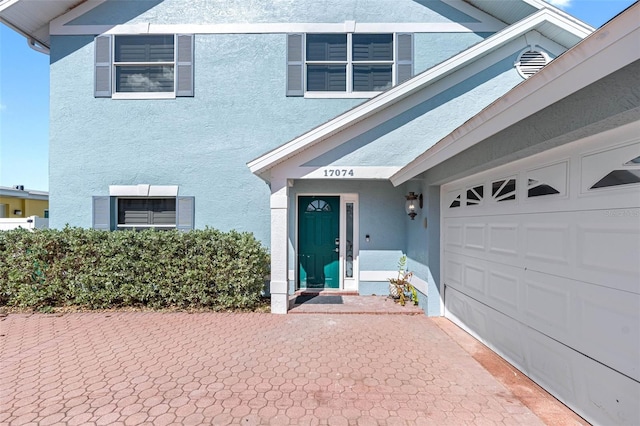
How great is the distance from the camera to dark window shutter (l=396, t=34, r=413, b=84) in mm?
7355

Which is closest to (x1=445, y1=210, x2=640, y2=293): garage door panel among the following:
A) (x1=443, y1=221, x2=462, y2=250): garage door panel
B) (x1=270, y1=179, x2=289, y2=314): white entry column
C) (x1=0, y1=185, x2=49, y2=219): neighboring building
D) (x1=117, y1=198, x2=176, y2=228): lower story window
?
(x1=443, y1=221, x2=462, y2=250): garage door panel

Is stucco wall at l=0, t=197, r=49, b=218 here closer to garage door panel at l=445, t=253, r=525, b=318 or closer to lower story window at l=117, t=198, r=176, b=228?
lower story window at l=117, t=198, r=176, b=228

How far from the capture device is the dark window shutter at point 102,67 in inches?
291

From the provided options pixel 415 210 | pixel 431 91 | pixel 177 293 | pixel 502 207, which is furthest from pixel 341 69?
pixel 177 293

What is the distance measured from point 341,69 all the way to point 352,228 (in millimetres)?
3944

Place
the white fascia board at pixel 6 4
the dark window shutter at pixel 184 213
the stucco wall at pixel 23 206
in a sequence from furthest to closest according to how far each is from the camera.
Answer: the stucco wall at pixel 23 206
the dark window shutter at pixel 184 213
the white fascia board at pixel 6 4

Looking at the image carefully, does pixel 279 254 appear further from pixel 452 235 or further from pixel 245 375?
pixel 452 235

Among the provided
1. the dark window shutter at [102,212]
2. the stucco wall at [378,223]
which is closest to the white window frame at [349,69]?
the stucco wall at [378,223]

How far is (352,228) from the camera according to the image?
7.46 meters

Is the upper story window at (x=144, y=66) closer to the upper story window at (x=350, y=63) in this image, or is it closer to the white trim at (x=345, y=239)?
the upper story window at (x=350, y=63)

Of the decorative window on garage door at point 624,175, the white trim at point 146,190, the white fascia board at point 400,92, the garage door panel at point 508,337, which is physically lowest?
the garage door panel at point 508,337

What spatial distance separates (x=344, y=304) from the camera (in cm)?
650

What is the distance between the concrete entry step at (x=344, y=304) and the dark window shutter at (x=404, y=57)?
17.4 feet

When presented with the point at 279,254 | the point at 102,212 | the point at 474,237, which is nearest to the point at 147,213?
the point at 102,212
